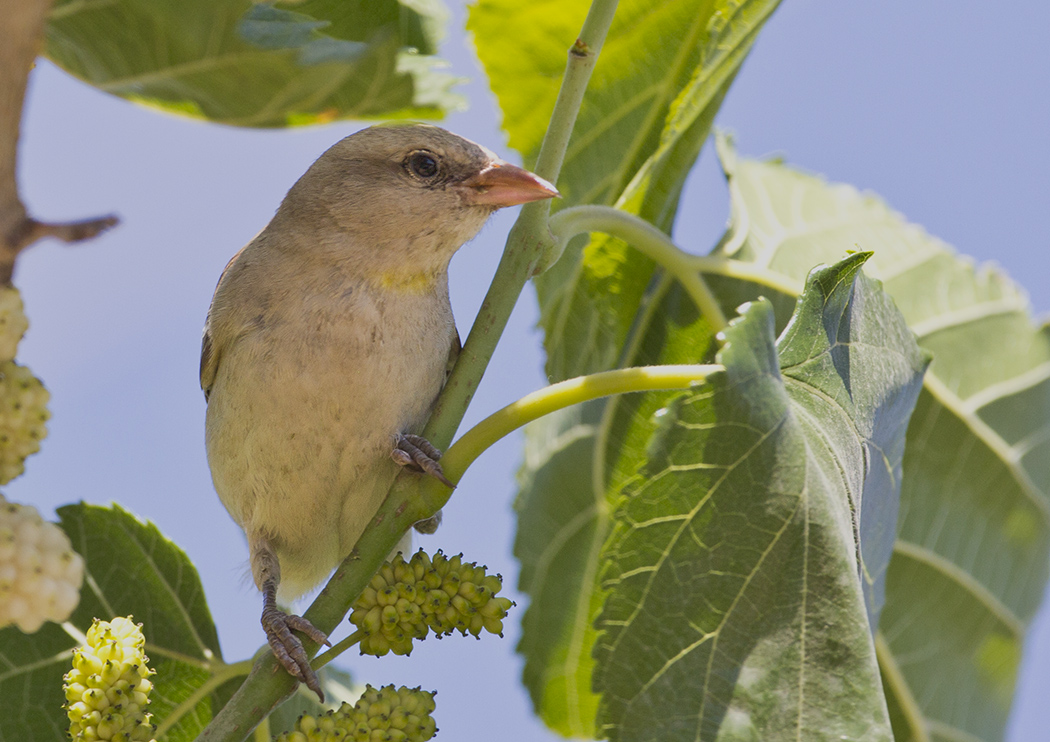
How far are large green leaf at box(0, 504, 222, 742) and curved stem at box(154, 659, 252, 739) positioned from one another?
1cm

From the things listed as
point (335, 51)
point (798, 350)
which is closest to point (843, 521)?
point (798, 350)

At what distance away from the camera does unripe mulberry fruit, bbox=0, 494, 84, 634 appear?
1.30m

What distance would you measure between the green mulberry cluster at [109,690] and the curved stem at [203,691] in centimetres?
88

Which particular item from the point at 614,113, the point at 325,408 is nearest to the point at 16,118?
the point at 325,408

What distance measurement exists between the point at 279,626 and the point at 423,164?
1.60 metres

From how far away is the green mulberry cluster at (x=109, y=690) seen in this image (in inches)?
72.1

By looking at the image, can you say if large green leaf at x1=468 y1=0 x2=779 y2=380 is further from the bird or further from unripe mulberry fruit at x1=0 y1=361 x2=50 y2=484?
unripe mulberry fruit at x1=0 y1=361 x2=50 y2=484

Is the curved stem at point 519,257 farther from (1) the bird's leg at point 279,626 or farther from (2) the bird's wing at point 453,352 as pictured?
(2) the bird's wing at point 453,352

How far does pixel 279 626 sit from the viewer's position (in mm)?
2490

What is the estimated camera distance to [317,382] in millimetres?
2908

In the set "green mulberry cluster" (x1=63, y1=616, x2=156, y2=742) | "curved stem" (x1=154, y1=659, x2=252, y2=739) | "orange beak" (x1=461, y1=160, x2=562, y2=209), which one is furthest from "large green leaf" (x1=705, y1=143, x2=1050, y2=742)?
"green mulberry cluster" (x1=63, y1=616, x2=156, y2=742)

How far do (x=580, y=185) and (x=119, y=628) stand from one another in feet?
6.83

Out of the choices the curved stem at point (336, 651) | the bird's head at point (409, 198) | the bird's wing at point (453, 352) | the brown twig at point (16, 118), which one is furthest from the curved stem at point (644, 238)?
the brown twig at point (16, 118)

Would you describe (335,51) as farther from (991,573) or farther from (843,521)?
(991,573)
